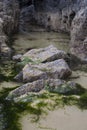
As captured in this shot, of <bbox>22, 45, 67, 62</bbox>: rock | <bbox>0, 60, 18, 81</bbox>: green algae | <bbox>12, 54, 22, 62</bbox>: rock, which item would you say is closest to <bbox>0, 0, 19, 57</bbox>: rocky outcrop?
<bbox>12, 54, 22, 62</bbox>: rock

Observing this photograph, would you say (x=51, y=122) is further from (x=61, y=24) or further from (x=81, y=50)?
(x=61, y=24)

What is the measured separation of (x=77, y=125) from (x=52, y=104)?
2.99 feet

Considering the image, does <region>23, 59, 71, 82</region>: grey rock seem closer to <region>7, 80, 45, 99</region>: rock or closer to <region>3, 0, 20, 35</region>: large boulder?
<region>7, 80, 45, 99</region>: rock

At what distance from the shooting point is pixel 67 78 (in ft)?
25.9

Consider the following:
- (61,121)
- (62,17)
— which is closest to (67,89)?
(61,121)

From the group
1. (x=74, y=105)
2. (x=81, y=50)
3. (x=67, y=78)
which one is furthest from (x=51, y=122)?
(x=81, y=50)

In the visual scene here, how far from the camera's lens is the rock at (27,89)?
651cm

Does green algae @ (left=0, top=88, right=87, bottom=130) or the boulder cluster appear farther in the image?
the boulder cluster

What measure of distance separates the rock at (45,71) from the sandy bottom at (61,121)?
171 centimetres

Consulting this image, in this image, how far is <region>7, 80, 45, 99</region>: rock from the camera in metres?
6.51

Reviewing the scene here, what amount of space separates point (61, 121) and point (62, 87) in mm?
1417

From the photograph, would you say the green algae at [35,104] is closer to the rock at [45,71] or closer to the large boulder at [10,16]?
the rock at [45,71]

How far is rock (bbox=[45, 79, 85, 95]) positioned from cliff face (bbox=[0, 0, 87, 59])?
3.04m

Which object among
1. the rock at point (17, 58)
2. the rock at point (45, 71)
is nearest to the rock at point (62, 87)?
the rock at point (45, 71)
